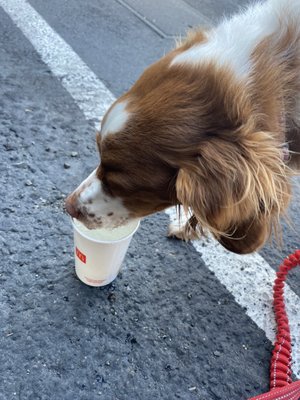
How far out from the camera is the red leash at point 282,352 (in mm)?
2021

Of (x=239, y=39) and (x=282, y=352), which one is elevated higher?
(x=239, y=39)

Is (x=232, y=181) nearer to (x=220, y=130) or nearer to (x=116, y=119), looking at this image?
(x=220, y=130)

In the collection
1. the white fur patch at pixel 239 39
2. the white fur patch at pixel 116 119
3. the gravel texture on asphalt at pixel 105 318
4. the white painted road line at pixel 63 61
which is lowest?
the gravel texture on asphalt at pixel 105 318

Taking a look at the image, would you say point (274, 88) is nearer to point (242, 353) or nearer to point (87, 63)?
point (242, 353)

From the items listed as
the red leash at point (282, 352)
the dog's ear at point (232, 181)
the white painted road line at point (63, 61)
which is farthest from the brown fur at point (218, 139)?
the white painted road line at point (63, 61)

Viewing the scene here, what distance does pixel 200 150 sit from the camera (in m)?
1.82

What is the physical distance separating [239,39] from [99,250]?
3.57 ft

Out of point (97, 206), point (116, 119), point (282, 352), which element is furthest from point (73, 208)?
point (282, 352)

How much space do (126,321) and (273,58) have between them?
4.63 feet

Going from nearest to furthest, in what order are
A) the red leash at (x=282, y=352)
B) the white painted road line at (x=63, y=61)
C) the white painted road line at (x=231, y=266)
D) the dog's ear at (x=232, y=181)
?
1. the dog's ear at (x=232, y=181)
2. the red leash at (x=282, y=352)
3. the white painted road line at (x=231, y=266)
4. the white painted road line at (x=63, y=61)

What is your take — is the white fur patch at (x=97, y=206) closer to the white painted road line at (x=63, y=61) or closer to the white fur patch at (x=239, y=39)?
the white fur patch at (x=239, y=39)

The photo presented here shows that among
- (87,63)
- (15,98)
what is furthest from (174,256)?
(87,63)

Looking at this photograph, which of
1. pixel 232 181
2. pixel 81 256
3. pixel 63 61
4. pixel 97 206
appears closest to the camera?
pixel 232 181

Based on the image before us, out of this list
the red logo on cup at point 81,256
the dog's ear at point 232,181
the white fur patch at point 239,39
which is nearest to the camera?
the dog's ear at point 232,181
